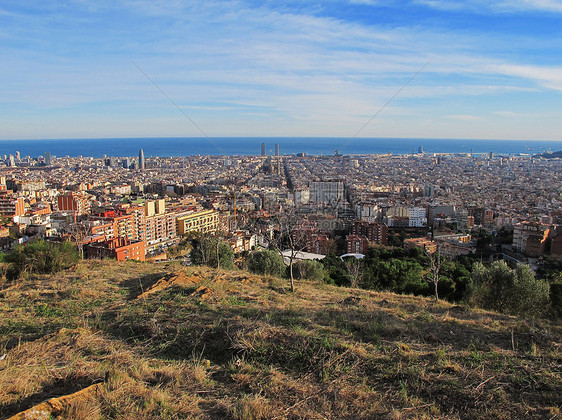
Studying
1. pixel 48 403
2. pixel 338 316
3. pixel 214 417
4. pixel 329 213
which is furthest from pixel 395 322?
pixel 329 213

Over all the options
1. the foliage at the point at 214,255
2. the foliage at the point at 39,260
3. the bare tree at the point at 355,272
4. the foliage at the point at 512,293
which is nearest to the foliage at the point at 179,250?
the foliage at the point at 214,255

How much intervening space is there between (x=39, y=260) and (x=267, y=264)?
13.6 feet

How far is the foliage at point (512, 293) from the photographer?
611 cm

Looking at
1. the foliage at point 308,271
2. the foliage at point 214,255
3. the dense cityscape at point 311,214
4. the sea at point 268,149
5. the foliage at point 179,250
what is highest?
the sea at point 268,149

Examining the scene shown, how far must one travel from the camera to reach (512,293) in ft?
20.9

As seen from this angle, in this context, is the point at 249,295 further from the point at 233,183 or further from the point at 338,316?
the point at 233,183

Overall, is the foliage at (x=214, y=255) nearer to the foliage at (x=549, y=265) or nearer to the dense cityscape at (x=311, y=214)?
the dense cityscape at (x=311, y=214)

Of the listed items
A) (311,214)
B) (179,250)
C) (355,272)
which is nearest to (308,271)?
(355,272)

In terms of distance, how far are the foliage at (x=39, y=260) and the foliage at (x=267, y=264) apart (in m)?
3.60

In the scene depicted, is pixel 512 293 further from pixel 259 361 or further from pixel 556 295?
pixel 259 361

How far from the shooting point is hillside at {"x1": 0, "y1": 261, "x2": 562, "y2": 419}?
1.85 m

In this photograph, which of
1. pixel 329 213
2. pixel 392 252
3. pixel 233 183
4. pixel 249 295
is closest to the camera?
pixel 249 295

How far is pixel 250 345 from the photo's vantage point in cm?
242

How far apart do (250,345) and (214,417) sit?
65 centimetres
